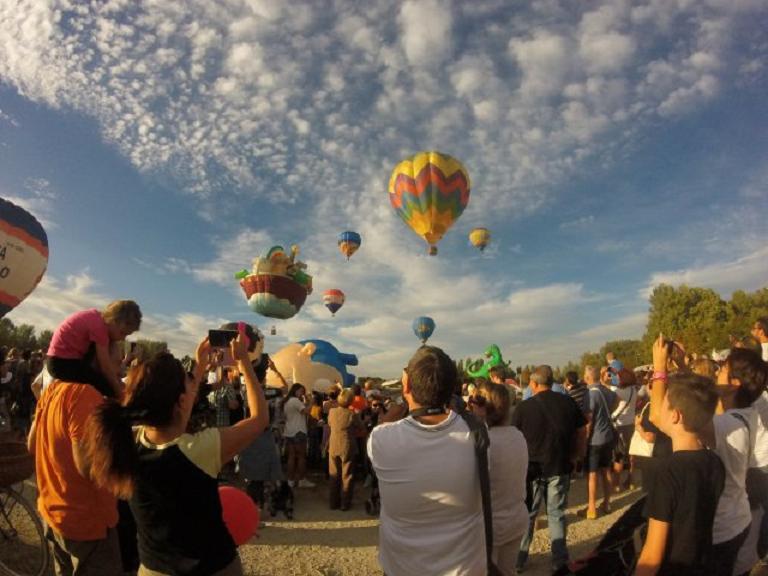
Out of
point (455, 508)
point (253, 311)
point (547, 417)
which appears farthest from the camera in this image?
point (253, 311)

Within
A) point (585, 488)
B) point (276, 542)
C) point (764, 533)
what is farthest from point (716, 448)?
point (585, 488)

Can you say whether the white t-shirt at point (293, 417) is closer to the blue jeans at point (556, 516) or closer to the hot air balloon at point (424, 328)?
the blue jeans at point (556, 516)

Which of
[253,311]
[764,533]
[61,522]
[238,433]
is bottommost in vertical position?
[764,533]

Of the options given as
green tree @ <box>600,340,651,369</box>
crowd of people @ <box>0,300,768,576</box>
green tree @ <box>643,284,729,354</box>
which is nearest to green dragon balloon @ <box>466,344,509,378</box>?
crowd of people @ <box>0,300,768,576</box>

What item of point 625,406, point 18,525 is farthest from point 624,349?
point 18,525

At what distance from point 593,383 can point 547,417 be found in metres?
2.99

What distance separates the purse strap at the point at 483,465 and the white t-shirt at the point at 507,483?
0.87 metres

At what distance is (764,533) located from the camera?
328 centimetres

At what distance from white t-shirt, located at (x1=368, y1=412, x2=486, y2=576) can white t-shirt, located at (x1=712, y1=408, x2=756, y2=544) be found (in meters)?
1.37

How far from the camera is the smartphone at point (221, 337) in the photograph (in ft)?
8.43

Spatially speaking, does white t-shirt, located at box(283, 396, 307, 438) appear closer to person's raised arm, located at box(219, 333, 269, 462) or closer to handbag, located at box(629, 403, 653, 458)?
handbag, located at box(629, 403, 653, 458)

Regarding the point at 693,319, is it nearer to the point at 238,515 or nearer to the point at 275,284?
the point at 275,284

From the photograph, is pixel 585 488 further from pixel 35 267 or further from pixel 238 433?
pixel 35 267

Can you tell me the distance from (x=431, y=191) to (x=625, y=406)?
11.9 meters
